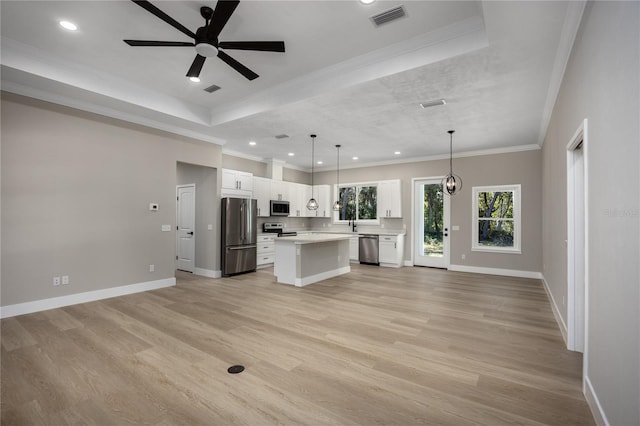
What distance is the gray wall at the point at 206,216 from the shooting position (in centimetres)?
636

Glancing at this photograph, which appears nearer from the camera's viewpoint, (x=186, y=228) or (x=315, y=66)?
(x=315, y=66)

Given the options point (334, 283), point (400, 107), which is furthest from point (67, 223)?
point (400, 107)

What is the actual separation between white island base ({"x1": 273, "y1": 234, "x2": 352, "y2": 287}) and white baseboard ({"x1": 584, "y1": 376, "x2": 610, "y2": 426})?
3.80 m

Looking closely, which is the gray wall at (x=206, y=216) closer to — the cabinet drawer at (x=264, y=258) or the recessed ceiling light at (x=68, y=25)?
the cabinet drawer at (x=264, y=258)

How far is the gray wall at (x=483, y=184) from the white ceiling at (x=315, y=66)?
1.09 metres

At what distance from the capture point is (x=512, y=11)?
2.43 meters

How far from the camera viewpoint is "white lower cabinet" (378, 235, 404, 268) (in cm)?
757

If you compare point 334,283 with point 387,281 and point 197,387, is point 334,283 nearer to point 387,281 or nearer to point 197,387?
point 387,281

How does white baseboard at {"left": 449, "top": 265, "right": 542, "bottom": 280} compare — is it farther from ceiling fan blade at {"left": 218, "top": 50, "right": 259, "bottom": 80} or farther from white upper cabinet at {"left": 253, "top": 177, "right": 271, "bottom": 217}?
ceiling fan blade at {"left": 218, "top": 50, "right": 259, "bottom": 80}

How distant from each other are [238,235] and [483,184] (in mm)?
5884

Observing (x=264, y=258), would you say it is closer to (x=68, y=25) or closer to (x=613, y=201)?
(x=68, y=25)

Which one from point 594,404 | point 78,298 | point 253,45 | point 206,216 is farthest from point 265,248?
point 594,404

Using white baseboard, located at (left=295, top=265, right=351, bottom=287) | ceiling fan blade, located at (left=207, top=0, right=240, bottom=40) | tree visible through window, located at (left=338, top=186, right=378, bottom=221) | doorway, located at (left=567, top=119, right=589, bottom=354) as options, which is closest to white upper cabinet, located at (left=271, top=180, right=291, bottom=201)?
tree visible through window, located at (left=338, top=186, right=378, bottom=221)

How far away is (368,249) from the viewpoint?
7996mm
